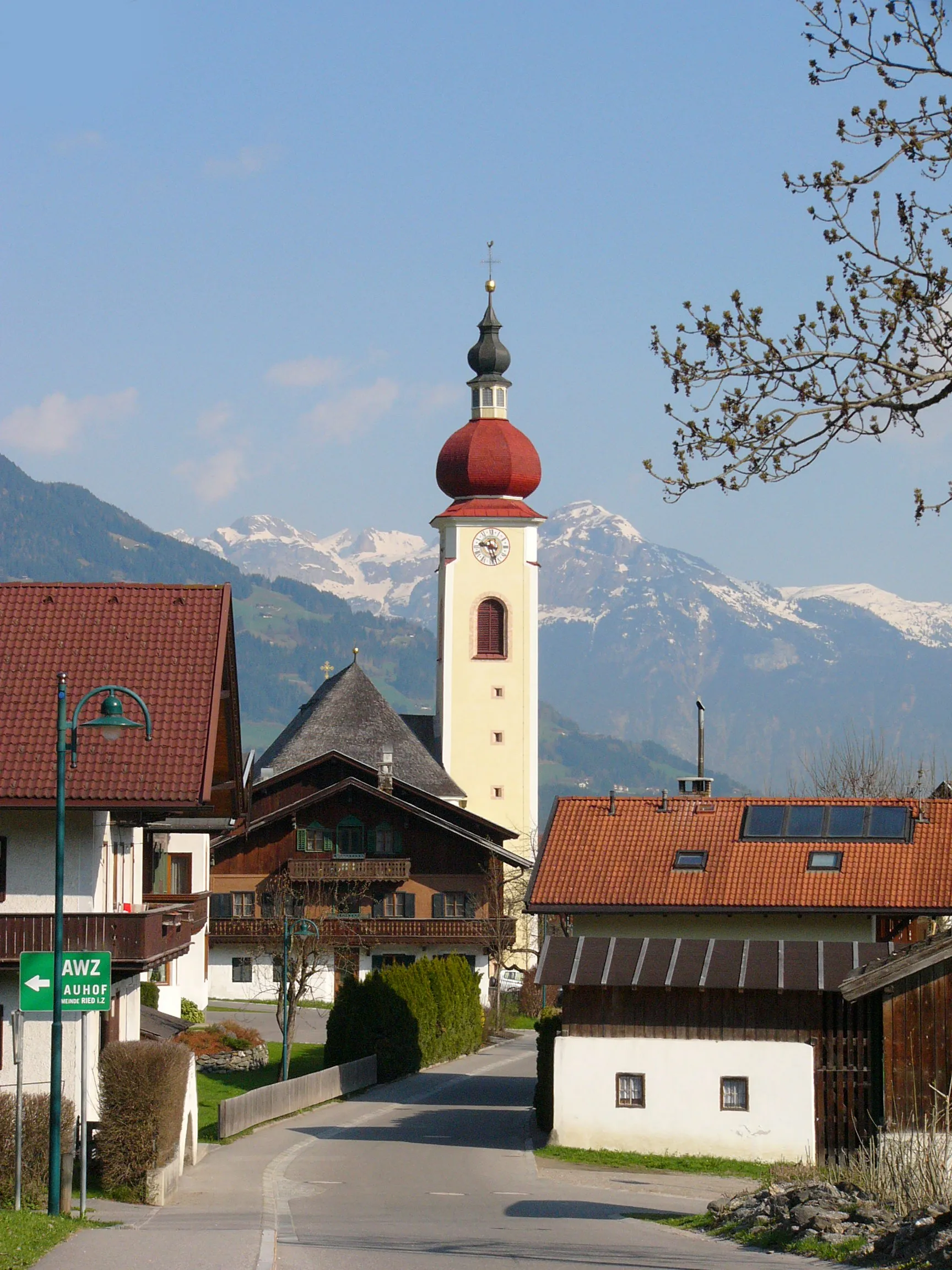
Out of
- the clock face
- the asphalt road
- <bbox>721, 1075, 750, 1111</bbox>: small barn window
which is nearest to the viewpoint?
the asphalt road

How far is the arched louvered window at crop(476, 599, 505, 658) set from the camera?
3583 inches

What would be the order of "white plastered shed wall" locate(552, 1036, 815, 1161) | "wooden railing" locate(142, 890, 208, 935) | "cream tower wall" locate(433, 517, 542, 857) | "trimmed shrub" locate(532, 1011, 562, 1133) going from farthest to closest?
"cream tower wall" locate(433, 517, 542, 857) → "wooden railing" locate(142, 890, 208, 935) → "trimmed shrub" locate(532, 1011, 562, 1133) → "white plastered shed wall" locate(552, 1036, 815, 1161)

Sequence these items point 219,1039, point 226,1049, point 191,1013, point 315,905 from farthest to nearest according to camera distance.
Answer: point 315,905, point 191,1013, point 219,1039, point 226,1049

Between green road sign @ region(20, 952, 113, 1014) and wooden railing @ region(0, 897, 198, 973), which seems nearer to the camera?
green road sign @ region(20, 952, 113, 1014)

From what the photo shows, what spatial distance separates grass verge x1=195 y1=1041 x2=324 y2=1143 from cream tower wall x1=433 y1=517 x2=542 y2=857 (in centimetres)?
3498

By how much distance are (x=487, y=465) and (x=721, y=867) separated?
190ft

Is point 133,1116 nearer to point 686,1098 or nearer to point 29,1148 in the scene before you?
point 29,1148

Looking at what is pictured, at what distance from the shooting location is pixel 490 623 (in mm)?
91500

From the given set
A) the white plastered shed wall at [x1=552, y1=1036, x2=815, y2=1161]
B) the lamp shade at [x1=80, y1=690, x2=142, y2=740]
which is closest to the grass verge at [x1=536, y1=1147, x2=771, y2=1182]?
the white plastered shed wall at [x1=552, y1=1036, x2=815, y2=1161]

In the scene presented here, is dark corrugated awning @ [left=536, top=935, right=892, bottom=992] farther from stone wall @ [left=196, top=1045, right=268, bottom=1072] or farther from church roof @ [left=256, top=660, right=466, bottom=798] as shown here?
church roof @ [left=256, top=660, right=466, bottom=798]

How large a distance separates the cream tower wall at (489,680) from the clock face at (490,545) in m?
0.20

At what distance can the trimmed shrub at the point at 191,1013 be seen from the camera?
55.4 m

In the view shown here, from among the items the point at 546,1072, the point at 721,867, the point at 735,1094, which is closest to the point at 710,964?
the point at 735,1094

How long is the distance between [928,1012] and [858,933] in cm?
425
